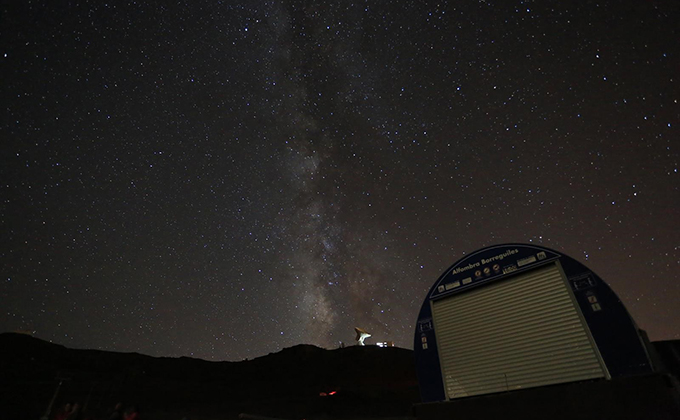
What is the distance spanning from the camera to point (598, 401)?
7.70m

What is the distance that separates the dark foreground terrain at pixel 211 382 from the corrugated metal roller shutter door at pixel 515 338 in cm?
2457

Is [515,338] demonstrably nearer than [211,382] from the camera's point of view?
Yes

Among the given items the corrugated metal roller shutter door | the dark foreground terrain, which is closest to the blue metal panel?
the corrugated metal roller shutter door

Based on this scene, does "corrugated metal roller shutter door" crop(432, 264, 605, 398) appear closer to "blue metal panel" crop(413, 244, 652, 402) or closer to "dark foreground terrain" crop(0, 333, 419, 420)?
"blue metal panel" crop(413, 244, 652, 402)

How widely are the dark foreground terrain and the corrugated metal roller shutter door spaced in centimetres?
2457

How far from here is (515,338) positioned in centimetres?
1005

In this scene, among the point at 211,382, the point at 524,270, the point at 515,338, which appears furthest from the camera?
the point at 211,382

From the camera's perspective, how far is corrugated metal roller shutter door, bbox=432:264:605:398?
355 inches

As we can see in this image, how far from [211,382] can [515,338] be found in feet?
150

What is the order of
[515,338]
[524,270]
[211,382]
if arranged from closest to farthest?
[515,338] < [524,270] < [211,382]

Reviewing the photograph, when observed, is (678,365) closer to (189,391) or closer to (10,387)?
(189,391)

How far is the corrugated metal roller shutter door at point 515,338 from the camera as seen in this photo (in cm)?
902

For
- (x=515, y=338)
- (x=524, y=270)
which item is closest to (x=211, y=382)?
(x=515, y=338)

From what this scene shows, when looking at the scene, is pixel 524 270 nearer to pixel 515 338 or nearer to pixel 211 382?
pixel 515 338
